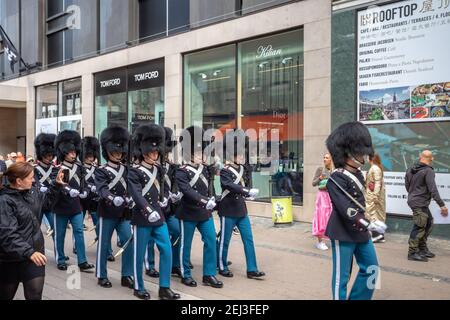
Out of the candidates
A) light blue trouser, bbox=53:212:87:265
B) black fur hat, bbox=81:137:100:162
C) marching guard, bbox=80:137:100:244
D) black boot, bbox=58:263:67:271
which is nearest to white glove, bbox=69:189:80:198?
light blue trouser, bbox=53:212:87:265

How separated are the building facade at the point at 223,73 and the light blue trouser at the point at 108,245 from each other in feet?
18.6

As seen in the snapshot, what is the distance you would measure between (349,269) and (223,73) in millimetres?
10168

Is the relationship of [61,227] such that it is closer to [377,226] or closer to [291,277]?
[291,277]

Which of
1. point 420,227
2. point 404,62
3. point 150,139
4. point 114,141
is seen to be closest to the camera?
point 150,139

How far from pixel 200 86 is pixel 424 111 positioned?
23.5ft

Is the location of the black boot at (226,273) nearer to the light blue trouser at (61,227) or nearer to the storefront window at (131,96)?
the light blue trouser at (61,227)

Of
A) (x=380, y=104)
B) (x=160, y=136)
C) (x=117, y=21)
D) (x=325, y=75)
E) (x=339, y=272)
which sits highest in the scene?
(x=117, y=21)

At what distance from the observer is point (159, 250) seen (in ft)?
20.2

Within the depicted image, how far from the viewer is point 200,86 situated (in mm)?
15359

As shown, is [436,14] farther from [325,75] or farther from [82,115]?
[82,115]

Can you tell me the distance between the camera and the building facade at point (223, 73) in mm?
11320

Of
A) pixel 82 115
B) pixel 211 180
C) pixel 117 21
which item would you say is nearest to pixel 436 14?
pixel 211 180

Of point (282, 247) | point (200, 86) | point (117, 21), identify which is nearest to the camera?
point (282, 247)

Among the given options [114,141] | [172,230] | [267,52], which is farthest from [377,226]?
[267,52]
